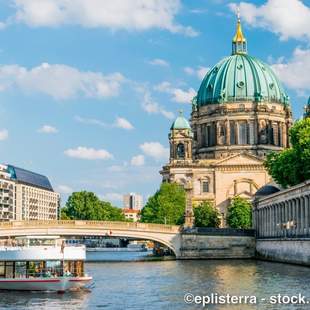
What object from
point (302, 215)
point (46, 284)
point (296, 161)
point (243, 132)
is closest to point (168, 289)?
point (46, 284)

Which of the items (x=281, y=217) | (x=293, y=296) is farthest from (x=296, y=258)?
(x=293, y=296)

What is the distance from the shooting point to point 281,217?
254 ft

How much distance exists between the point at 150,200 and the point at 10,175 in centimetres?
5251

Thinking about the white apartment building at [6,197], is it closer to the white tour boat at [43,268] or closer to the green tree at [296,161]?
the green tree at [296,161]

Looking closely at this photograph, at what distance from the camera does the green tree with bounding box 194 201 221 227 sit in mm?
116562

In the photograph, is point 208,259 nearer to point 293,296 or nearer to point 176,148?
point 293,296

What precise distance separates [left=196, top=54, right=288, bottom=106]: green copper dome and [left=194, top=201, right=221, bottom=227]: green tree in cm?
2667

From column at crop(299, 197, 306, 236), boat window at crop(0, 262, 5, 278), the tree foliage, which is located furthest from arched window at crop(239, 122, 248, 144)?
boat window at crop(0, 262, 5, 278)

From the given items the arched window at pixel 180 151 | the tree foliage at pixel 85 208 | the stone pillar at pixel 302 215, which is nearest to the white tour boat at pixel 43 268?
the stone pillar at pixel 302 215

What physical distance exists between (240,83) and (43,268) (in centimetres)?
9529

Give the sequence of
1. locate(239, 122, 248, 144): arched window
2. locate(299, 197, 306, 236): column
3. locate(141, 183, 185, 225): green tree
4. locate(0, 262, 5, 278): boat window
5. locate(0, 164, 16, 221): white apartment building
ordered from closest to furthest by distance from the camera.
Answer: locate(0, 262, 5, 278): boat window → locate(299, 197, 306, 236): column → locate(141, 183, 185, 225): green tree → locate(239, 122, 248, 144): arched window → locate(0, 164, 16, 221): white apartment building

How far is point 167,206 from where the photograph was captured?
398 feet

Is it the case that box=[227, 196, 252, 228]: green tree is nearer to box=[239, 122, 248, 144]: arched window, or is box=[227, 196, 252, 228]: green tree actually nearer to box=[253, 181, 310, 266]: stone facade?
box=[239, 122, 248, 144]: arched window

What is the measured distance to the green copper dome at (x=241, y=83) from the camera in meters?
140
